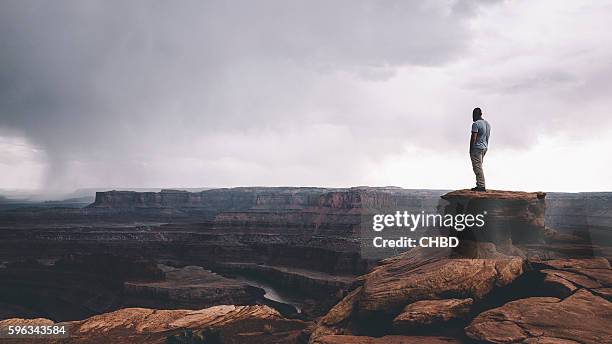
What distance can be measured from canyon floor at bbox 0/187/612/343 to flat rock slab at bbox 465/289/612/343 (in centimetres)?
6

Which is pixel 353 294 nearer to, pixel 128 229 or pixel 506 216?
pixel 506 216

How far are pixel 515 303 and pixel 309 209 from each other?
135542mm

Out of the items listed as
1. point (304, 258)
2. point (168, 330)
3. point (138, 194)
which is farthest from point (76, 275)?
point (138, 194)

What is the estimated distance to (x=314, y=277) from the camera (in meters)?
79.7

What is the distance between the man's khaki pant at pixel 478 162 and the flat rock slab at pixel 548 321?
5.04m

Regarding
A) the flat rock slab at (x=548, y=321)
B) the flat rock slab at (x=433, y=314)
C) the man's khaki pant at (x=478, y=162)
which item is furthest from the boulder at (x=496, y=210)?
the flat rock slab at (x=548, y=321)

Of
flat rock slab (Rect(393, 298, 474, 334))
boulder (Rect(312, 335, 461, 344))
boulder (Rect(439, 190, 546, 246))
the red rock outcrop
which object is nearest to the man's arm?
boulder (Rect(439, 190, 546, 246))

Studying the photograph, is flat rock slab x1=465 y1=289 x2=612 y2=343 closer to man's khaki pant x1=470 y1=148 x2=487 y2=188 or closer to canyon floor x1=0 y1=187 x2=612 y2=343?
→ canyon floor x1=0 y1=187 x2=612 y2=343

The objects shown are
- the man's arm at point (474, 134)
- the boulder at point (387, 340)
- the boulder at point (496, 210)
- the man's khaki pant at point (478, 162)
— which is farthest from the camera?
the boulder at point (496, 210)

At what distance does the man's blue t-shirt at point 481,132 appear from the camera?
17.6 metres

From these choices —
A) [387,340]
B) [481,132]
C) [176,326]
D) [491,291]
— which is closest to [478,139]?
[481,132]

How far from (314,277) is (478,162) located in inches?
2556

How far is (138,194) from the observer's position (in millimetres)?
195500

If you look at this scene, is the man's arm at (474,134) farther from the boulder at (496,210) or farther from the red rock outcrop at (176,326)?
the red rock outcrop at (176,326)
